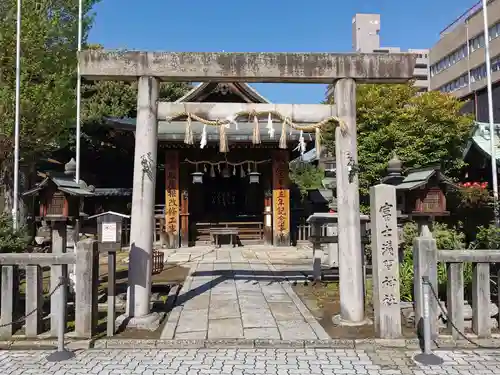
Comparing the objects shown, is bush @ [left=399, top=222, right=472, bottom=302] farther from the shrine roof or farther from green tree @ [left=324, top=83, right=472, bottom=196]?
the shrine roof

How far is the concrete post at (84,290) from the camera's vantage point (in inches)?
233

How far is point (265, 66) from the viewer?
7.02 m

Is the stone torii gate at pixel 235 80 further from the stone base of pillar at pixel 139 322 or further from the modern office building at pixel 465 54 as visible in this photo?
the modern office building at pixel 465 54

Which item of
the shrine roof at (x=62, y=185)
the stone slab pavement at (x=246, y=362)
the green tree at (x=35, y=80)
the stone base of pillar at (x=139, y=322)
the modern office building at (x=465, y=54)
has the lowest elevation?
the stone slab pavement at (x=246, y=362)

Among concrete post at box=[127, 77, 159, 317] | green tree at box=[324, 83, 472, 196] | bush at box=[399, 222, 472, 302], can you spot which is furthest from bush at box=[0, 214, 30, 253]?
green tree at box=[324, 83, 472, 196]

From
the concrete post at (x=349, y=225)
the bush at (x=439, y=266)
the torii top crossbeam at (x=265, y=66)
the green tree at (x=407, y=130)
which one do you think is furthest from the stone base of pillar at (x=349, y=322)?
the green tree at (x=407, y=130)

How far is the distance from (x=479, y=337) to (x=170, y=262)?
1025 cm

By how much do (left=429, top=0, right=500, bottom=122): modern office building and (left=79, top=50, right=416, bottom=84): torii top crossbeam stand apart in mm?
24204

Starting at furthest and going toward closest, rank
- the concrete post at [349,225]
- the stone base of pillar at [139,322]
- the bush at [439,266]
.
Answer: the bush at [439,266] < the concrete post at [349,225] < the stone base of pillar at [139,322]

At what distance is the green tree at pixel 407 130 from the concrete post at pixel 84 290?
11139mm

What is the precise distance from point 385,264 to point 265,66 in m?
3.75

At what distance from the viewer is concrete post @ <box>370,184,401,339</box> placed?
5938 millimetres

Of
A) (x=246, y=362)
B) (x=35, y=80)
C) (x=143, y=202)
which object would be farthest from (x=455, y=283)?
(x=35, y=80)

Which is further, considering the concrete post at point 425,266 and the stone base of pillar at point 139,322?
the stone base of pillar at point 139,322
